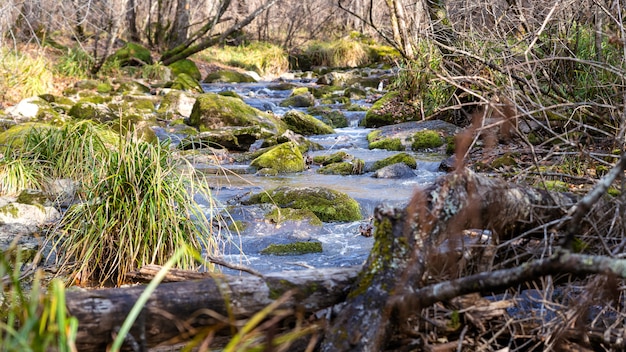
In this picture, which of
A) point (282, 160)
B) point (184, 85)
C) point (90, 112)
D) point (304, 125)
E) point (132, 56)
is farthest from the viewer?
point (132, 56)

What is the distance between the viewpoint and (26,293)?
A: 3707 mm

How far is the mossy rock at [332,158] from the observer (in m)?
9.57

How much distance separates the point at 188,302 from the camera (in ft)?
7.24

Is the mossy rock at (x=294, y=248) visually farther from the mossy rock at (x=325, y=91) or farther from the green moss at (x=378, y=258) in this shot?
the mossy rock at (x=325, y=91)

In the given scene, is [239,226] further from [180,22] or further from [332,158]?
[180,22]

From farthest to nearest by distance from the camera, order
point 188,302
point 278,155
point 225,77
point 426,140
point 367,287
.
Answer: point 225,77
point 426,140
point 278,155
point 367,287
point 188,302

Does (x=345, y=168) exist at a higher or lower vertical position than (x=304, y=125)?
lower

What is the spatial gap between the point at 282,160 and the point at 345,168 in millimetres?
1041

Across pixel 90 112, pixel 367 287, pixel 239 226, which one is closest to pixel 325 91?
pixel 90 112

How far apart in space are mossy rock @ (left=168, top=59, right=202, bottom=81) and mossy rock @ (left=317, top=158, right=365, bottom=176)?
40.8ft

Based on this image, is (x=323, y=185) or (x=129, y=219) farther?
(x=323, y=185)

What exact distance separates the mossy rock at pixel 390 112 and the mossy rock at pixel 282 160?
3.64 metres

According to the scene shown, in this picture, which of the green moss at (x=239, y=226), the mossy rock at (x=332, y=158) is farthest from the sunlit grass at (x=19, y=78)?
the green moss at (x=239, y=226)

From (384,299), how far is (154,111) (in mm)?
12102
